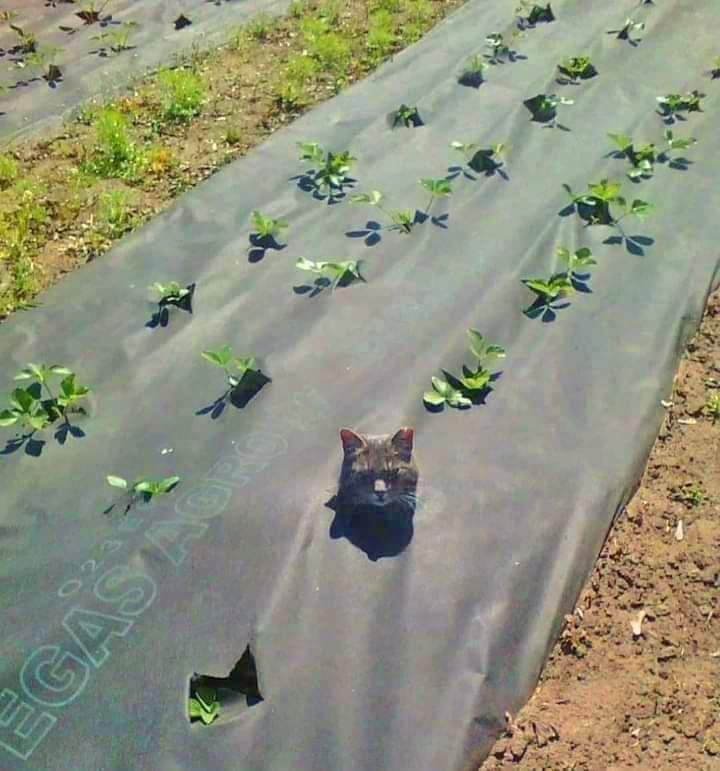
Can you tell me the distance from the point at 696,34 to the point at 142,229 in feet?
16.1

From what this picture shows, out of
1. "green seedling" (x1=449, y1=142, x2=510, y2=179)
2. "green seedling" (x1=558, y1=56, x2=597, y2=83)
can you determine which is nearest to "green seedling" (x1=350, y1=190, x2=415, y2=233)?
"green seedling" (x1=449, y1=142, x2=510, y2=179)

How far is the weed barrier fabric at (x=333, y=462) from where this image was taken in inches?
115

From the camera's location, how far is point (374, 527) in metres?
3.39

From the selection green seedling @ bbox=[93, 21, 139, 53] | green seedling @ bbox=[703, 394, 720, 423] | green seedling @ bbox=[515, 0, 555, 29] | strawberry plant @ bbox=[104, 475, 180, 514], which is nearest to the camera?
strawberry plant @ bbox=[104, 475, 180, 514]

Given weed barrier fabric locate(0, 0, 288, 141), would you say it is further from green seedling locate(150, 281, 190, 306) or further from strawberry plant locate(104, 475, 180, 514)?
strawberry plant locate(104, 475, 180, 514)

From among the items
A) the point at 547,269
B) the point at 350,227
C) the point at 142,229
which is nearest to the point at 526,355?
the point at 547,269

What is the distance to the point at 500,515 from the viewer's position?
347 cm

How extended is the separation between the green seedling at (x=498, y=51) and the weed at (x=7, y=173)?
3858 mm

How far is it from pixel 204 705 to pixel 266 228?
3.00 metres

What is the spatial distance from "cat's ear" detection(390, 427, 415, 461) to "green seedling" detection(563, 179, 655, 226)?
2.44 m

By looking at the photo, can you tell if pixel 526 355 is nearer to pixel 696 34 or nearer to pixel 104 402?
pixel 104 402

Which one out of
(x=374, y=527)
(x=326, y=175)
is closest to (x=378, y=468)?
(x=374, y=527)

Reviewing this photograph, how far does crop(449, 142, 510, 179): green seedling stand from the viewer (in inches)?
222

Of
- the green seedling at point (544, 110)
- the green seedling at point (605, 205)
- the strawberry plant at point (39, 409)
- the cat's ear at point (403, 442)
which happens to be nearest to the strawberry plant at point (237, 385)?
the strawberry plant at point (39, 409)
